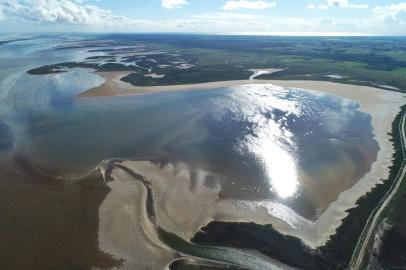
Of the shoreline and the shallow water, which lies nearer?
the shoreline

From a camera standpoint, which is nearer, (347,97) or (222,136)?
(222,136)

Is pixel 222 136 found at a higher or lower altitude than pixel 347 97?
higher

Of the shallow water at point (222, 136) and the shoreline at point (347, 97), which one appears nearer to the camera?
the shoreline at point (347, 97)

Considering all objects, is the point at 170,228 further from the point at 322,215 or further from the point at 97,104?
the point at 97,104
